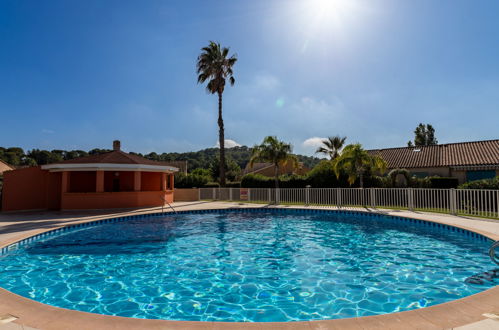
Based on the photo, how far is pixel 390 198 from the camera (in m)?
15.5

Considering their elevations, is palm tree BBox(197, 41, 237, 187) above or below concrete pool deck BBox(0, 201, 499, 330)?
above

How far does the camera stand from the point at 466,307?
3.25 m

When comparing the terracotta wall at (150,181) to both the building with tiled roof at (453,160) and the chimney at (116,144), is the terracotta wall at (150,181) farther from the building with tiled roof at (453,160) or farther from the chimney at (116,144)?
the building with tiled roof at (453,160)

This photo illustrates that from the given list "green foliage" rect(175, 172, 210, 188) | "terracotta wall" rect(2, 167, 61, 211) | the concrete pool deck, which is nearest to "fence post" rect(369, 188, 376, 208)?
the concrete pool deck

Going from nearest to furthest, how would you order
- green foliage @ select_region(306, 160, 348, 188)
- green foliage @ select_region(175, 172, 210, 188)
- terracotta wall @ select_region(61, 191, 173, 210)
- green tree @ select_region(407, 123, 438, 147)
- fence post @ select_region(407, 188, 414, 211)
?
fence post @ select_region(407, 188, 414, 211)
terracotta wall @ select_region(61, 191, 173, 210)
green foliage @ select_region(306, 160, 348, 188)
green foliage @ select_region(175, 172, 210, 188)
green tree @ select_region(407, 123, 438, 147)

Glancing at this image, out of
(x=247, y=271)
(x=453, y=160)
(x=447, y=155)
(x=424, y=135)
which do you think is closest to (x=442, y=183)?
(x=453, y=160)

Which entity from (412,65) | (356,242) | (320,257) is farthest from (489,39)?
(320,257)

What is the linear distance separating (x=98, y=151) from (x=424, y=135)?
71.4 metres

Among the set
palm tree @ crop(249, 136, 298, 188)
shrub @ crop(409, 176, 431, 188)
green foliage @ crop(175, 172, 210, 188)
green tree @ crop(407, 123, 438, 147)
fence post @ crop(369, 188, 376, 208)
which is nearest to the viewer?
fence post @ crop(369, 188, 376, 208)

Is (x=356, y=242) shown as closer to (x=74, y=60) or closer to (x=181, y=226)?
(x=181, y=226)

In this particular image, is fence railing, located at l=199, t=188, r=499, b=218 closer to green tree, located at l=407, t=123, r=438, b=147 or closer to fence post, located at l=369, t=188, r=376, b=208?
fence post, located at l=369, t=188, r=376, b=208

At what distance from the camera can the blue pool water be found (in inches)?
177

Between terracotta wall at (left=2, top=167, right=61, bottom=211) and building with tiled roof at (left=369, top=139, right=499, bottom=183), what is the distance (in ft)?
89.7

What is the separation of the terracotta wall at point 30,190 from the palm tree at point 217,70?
12.5 meters
